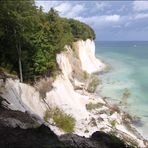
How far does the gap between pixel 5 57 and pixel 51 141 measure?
2719 centimetres

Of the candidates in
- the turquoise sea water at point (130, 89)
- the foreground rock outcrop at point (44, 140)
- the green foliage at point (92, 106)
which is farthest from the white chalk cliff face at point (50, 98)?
the foreground rock outcrop at point (44, 140)

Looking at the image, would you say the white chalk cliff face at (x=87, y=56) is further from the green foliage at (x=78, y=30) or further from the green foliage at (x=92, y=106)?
the green foliage at (x=92, y=106)

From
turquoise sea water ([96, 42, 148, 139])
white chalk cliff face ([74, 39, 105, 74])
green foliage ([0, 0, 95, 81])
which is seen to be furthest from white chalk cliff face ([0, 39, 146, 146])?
white chalk cliff face ([74, 39, 105, 74])

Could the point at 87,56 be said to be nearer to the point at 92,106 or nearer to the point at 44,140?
the point at 92,106

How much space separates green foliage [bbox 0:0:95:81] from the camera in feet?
129

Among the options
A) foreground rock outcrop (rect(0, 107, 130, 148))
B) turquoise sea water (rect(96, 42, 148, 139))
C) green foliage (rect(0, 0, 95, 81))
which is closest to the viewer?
foreground rock outcrop (rect(0, 107, 130, 148))

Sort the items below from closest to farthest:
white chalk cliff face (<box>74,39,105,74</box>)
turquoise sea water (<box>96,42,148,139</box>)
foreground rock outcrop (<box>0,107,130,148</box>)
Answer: foreground rock outcrop (<box>0,107,130,148</box>) < turquoise sea water (<box>96,42,148,139</box>) < white chalk cliff face (<box>74,39,105,74</box>)

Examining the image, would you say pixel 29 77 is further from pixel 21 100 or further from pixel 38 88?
pixel 21 100

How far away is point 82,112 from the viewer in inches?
1789

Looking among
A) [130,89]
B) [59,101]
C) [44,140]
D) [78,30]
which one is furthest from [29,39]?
[78,30]

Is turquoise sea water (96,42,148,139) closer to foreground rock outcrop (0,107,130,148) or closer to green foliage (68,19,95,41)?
green foliage (68,19,95,41)

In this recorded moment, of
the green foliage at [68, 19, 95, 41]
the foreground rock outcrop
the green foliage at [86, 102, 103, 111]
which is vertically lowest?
the green foliage at [86, 102, 103, 111]

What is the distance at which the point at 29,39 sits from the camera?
4250 centimetres

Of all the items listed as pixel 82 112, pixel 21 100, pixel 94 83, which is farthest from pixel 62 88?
pixel 94 83
